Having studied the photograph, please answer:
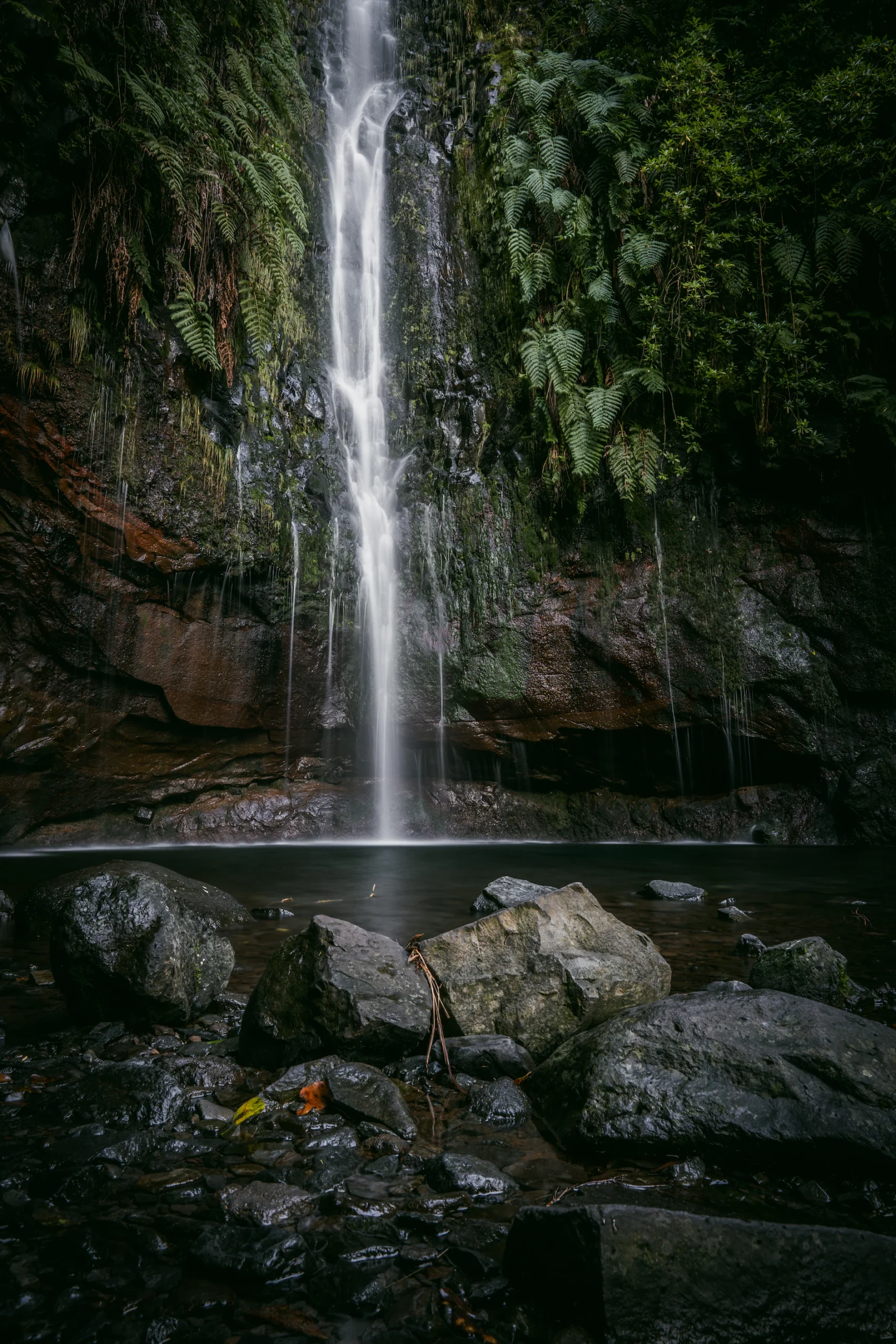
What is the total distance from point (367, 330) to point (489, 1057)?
12161 mm

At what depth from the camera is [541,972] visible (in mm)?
3332

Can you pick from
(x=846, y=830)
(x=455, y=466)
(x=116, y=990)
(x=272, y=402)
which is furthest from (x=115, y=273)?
(x=846, y=830)

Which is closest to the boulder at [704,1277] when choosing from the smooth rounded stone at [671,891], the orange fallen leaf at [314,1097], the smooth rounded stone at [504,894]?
the orange fallen leaf at [314,1097]

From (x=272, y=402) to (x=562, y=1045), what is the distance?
10443 millimetres

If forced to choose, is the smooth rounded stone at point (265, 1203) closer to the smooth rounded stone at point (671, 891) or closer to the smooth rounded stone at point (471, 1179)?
the smooth rounded stone at point (471, 1179)

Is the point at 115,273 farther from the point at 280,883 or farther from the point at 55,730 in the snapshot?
the point at 280,883

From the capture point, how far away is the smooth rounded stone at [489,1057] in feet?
9.75

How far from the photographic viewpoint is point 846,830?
11.0 metres

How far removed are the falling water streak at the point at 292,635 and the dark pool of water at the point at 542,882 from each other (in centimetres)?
204

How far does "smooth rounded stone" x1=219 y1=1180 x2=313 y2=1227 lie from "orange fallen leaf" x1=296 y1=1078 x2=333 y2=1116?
1.63 ft

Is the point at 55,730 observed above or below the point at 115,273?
below

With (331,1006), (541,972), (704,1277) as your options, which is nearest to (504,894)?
(541,972)

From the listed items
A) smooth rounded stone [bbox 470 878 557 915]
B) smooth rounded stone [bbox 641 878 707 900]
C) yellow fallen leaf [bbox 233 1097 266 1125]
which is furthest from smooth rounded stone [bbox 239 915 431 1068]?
smooth rounded stone [bbox 641 878 707 900]

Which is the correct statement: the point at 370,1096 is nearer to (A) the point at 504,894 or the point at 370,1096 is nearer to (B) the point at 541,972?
(B) the point at 541,972
